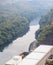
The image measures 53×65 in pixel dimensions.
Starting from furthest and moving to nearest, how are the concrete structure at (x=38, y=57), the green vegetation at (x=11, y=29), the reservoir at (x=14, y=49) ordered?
the green vegetation at (x=11, y=29)
the reservoir at (x=14, y=49)
the concrete structure at (x=38, y=57)

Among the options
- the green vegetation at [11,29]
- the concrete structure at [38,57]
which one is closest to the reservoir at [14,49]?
the green vegetation at [11,29]

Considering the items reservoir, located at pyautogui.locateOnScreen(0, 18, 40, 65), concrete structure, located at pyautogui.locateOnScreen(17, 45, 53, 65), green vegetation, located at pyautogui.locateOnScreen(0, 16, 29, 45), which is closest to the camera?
concrete structure, located at pyautogui.locateOnScreen(17, 45, 53, 65)

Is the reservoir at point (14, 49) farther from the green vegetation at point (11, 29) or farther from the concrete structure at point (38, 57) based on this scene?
the concrete structure at point (38, 57)

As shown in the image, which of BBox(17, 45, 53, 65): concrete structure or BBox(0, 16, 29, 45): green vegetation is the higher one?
BBox(17, 45, 53, 65): concrete structure

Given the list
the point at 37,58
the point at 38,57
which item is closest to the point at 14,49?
the point at 38,57

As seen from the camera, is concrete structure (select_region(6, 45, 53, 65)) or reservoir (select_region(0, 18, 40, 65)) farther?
reservoir (select_region(0, 18, 40, 65))

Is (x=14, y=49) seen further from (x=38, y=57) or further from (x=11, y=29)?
(x=38, y=57)

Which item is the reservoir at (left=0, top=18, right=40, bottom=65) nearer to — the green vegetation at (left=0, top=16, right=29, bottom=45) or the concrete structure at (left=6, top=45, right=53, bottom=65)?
the green vegetation at (left=0, top=16, right=29, bottom=45)

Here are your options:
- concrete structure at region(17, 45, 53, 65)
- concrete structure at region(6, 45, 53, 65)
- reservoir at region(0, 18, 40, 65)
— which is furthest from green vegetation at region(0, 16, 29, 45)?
concrete structure at region(6, 45, 53, 65)

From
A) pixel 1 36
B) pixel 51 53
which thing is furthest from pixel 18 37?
pixel 51 53
